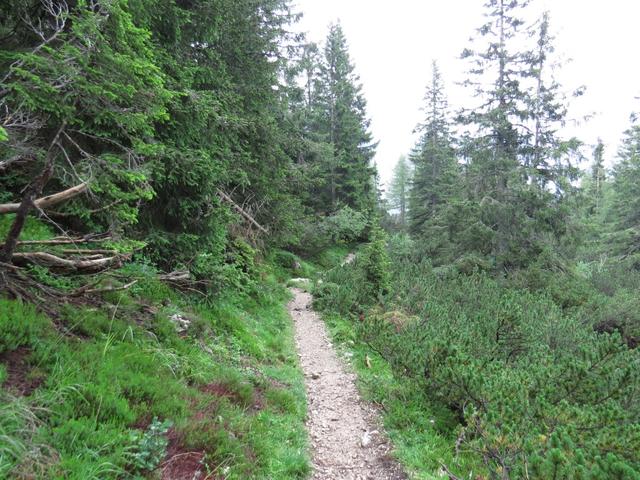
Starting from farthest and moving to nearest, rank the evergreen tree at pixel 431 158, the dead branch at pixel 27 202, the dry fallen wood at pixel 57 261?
the evergreen tree at pixel 431 158 < the dry fallen wood at pixel 57 261 < the dead branch at pixel 27 202

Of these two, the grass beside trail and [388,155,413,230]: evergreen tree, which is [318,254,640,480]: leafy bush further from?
[388,155,413,230]: evergreen tree

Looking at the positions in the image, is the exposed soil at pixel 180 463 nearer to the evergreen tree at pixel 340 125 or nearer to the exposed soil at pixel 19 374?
the exposed soil at pixel 19 374

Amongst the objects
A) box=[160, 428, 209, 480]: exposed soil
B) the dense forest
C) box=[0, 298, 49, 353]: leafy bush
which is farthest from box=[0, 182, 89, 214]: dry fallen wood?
box=[160, 428, 209, 480]: exposed soil

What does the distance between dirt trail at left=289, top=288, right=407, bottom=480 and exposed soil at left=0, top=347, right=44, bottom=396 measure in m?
3.36

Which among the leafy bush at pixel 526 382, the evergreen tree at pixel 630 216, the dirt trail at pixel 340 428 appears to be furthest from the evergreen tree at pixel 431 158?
the dirt trail at pixel 340 428

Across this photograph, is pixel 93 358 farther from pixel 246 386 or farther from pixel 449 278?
pixel 449 278

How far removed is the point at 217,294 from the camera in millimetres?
8148

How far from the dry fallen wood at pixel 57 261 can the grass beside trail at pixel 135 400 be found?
1.85 feet

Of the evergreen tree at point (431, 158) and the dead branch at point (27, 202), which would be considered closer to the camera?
the dead branch at point (27, 202)

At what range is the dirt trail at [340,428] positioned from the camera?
491 cm

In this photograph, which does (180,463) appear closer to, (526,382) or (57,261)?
(57,261)

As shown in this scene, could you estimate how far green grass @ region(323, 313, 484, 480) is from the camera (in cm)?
500

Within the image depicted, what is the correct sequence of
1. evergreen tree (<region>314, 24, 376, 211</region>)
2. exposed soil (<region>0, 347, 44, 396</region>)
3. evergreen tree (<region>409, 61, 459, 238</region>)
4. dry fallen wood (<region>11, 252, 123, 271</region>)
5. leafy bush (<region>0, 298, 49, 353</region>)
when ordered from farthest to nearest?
evergreen tree (<region>409, 61, 459, 238</region>) < evergreen tree (<region>314, 24, 376, 211</region>) < dry fallen wood (<region>11, 252, 123, 271</region>) < leafy bush (<region>0, 298, 49, 353</region>) < exposed soil (<region>0, 347, 44, 396</region>)

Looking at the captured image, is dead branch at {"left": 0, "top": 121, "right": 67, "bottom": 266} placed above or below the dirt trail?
above
